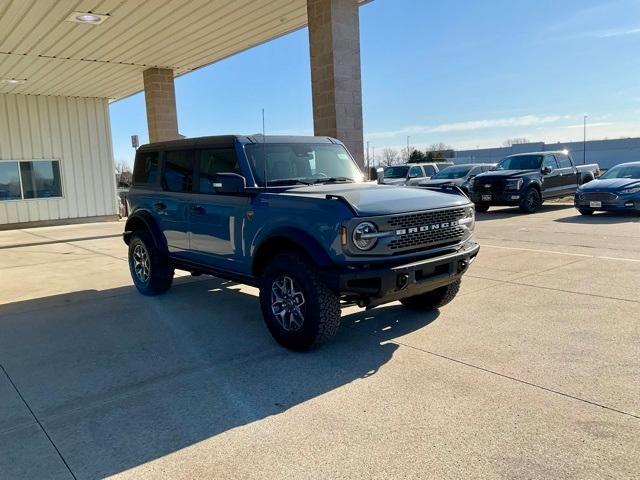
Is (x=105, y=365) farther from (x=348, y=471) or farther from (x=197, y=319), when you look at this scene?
(x=348, y=471)

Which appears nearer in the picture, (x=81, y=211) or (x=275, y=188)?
(x=275, y=188)

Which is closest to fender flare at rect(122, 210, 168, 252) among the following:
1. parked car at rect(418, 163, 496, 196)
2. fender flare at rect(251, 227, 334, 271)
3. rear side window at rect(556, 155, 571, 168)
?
fender flare at rect(251, 227, 334, 271)

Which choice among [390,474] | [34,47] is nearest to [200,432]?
[390,474]

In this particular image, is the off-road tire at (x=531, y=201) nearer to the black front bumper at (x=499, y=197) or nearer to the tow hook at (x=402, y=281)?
the black front bumper at (x=499, y=197)

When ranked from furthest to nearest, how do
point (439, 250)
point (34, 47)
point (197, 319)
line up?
1. point (34, 47)
2. point (197, 319)
3. point (439, 250)

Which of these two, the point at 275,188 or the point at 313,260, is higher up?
the point at 275,188

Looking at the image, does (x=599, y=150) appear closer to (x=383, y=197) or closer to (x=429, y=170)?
(x=429, y=170)

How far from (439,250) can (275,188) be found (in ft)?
5.59

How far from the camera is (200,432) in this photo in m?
3.20

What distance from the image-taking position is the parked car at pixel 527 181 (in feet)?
48.8

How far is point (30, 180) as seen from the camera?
18.4 m

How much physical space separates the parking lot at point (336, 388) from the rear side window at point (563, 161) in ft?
34.7

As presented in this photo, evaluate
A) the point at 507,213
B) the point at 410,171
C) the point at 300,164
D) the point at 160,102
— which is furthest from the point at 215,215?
the point at 410,171

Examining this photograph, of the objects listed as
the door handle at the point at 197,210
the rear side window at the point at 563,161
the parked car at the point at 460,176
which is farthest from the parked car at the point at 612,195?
the door handle at the point at 197,210
